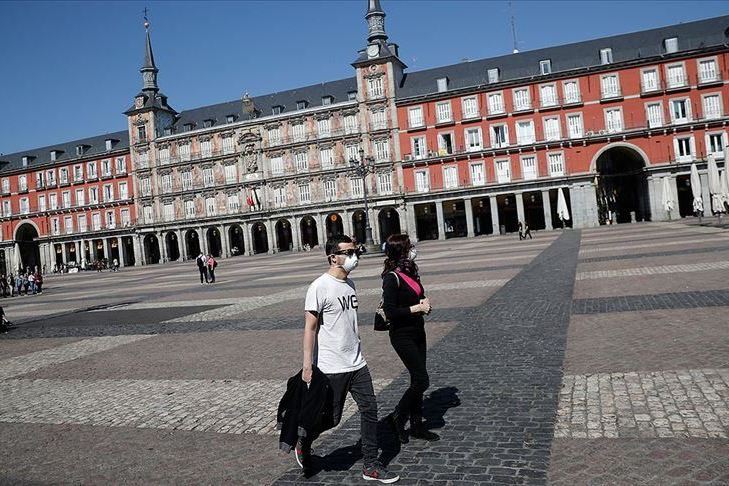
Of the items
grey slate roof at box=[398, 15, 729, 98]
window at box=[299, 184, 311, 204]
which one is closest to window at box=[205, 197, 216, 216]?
window at box=[299, 184, 311, 204]

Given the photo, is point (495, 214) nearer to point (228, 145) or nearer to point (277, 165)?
point (277, 165)

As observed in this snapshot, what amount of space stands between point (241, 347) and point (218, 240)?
59469 mm

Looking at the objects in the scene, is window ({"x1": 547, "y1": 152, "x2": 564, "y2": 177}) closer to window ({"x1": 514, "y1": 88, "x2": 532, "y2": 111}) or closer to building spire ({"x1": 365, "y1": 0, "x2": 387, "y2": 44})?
window ({"x1": 514, "y1": 88, "x2": 532, "y2": 111})

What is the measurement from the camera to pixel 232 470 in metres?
4.50

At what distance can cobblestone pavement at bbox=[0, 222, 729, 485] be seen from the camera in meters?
4.32

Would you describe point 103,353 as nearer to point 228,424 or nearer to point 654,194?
point 228,424

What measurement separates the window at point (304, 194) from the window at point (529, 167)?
22.0 m

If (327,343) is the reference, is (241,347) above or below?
below

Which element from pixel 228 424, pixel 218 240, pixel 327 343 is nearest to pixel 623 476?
pixel 327 343

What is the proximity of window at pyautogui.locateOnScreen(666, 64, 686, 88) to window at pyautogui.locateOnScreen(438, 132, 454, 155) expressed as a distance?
18450mm

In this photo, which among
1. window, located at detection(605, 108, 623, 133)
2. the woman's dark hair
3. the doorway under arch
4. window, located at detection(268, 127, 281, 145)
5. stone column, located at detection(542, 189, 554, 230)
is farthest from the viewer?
window, located at detection(268, 127, 281, 145)

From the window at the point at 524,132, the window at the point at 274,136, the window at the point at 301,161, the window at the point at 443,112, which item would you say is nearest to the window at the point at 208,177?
the window at the point at 274,136

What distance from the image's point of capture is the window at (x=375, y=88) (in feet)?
177

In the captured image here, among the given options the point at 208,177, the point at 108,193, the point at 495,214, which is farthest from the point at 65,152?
the point at 495,214
